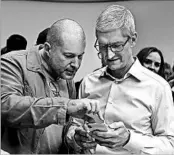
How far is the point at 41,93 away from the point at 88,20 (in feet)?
7.96

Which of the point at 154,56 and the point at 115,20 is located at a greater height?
the point at 115,20

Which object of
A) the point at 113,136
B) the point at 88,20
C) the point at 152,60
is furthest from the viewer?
the point at 88,20

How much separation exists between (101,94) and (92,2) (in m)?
2.29

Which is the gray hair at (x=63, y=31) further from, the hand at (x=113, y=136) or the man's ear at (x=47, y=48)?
the hand at (x=113, y=136)

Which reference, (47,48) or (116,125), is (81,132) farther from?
(47,48)

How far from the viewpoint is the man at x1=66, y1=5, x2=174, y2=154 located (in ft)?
4.25

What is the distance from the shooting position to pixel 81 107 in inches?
44.1

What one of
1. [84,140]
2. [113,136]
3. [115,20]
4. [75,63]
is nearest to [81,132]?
[84,140]

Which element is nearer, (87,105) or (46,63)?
(87,105)

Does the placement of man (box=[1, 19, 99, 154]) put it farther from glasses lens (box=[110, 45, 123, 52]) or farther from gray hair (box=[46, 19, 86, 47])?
glasses lens (box=[110, 45, 123, 52])

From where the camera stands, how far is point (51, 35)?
4.02 feet

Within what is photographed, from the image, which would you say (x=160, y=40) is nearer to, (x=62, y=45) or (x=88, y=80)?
(x=88, y=80)

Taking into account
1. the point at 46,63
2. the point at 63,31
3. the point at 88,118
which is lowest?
the point at 88,118

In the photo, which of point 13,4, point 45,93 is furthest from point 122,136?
point 13,4
